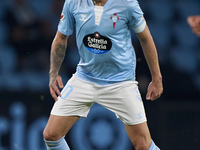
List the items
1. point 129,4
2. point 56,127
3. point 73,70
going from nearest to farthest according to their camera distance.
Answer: point 129,4, point 56,127, point 73,70

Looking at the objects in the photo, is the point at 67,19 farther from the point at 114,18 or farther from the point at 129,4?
the point at 129,4

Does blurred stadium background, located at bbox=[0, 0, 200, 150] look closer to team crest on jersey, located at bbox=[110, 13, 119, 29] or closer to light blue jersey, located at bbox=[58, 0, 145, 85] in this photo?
light blue jersey, located at bbox=[58, 0, 145, 85]

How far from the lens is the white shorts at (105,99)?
385 cm

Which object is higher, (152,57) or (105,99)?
(152,57)

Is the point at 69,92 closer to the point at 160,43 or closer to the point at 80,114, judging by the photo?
the point at 80,114

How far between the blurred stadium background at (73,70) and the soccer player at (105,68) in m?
1.44

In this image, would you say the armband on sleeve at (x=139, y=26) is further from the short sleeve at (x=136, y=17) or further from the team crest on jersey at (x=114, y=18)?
the team crest on jersey at (x=114, y=18)

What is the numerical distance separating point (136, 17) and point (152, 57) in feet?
1.26

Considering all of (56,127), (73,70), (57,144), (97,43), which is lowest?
(73,70)

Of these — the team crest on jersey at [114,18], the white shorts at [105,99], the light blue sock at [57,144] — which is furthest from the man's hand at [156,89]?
the light blue sock at [57,144]

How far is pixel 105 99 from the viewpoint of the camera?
393cm

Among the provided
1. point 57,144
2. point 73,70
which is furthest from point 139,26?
point 73,70

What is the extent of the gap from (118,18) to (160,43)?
177 centimetres

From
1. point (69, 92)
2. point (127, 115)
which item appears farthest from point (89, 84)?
point (127, 115)
